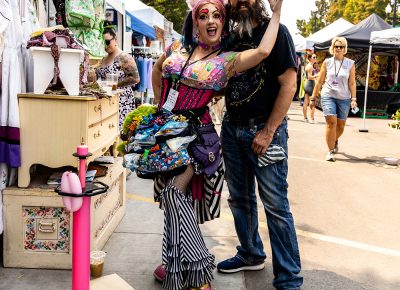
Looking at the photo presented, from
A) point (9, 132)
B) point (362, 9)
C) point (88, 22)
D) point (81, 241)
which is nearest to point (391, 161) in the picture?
point (88, 22)

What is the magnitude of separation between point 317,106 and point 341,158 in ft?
35.6

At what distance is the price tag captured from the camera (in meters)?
3.02

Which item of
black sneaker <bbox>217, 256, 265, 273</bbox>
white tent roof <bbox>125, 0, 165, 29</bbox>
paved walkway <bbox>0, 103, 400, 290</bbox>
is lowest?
paved walkway <bbox>0, 103, 400, 290</bbox>

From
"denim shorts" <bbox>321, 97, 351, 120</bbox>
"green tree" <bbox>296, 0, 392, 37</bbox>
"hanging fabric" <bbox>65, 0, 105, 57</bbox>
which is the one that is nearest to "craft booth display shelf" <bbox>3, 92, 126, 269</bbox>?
"hanging fabric" <bbox>65, 0, 105, 57</bbox>

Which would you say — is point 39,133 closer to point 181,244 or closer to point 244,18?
point 181,244

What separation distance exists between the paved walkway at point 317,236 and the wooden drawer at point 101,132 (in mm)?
860

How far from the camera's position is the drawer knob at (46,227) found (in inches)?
136

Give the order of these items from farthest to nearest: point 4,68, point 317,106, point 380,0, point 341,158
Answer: point 380,0 < point 317,106 < point 341,158 < point 4,68

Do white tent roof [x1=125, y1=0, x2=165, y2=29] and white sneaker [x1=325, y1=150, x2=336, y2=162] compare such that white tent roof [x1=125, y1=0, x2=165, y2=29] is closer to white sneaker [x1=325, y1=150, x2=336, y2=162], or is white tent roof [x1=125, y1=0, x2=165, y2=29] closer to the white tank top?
the white tank top

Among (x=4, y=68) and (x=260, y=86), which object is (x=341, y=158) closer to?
(x=260, y=86)

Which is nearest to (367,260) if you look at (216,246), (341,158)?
(216,246)

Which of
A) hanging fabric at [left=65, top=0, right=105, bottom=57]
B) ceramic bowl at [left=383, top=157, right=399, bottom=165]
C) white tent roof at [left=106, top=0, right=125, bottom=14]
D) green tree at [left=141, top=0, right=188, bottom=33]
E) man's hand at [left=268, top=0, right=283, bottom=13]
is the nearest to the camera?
man's hand at [left=268, top=0, right=283, bottom=13]

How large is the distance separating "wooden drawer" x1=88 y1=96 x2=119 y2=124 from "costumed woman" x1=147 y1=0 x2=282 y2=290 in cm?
61

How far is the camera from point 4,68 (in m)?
3.34
